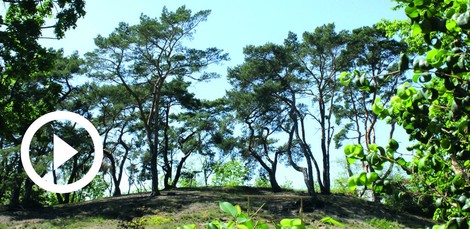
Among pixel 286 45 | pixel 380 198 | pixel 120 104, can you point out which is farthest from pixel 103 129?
pixel 380 198

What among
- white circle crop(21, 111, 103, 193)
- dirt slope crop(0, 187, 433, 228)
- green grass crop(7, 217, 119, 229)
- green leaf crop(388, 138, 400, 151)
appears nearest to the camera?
green leaf crop(388, 138, 400, 151)

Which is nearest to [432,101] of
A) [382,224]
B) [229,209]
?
[229,209]

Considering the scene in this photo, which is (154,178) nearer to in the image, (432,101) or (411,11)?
(432,101)

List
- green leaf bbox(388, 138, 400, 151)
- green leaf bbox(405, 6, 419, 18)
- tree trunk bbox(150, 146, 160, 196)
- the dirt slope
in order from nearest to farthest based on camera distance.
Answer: green leaf bbox(405, 6, 419, 18)
green leaf bbox(388, 138, 400, 151)
the dirt slope
tree trunk bbox(150, 146, 160, 196)

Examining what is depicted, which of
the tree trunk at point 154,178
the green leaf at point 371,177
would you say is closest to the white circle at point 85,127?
the green leaf at point 371,177

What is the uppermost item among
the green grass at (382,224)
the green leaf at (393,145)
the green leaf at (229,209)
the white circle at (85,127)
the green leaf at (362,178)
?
the white circle at (85,127)

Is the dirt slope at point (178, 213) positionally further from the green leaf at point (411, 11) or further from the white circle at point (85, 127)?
the green leaf at point (411, 11)

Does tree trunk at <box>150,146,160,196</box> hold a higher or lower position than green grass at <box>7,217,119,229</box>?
Answer: higher

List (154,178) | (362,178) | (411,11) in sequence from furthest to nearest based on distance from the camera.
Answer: (154,178) → (362,178) → (411,11)

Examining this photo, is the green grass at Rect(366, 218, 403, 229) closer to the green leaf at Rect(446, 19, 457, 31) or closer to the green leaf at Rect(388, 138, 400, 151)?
the green leaf at Rect(388, 138, 400, 151)

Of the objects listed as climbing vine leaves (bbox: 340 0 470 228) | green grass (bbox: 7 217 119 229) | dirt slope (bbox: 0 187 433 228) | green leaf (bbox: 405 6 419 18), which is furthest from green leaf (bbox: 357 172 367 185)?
green grass (bbox: 7 217 119 229)

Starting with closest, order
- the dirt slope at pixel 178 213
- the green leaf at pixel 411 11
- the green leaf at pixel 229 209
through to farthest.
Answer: the green leaf at pixel 229 209, the green leaf at pixel 411 11, the dirt slope at pixel 178 213

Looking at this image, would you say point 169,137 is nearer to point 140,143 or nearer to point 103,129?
point 140,143

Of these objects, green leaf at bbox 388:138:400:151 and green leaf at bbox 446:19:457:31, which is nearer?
green leaf at bbox 446:19:457:31
